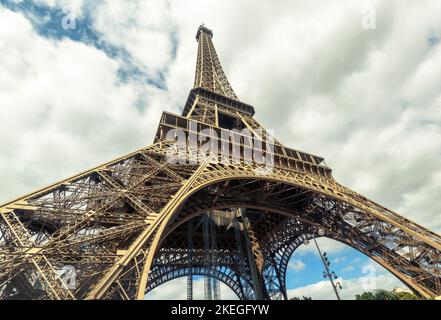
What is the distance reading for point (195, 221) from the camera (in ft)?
78.5

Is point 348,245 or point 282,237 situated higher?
point 282,237

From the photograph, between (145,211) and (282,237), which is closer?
(145,211)

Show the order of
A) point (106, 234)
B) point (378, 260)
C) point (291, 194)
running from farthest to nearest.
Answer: point (291, 194), point (378, 260), point (106, 234)

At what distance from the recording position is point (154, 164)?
1467cm

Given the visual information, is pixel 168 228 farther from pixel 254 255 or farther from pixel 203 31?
pixel 203 31

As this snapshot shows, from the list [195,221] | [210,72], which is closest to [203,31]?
[210,72]

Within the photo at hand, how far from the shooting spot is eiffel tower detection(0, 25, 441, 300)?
7.92m

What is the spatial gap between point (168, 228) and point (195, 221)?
1129 centimetres

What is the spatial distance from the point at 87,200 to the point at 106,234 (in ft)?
8.26

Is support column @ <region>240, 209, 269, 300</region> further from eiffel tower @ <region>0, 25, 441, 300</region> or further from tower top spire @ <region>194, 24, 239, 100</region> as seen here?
tower top spire @ <region>194, 24, 239, 100</region>

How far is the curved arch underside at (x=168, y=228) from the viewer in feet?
25.4
